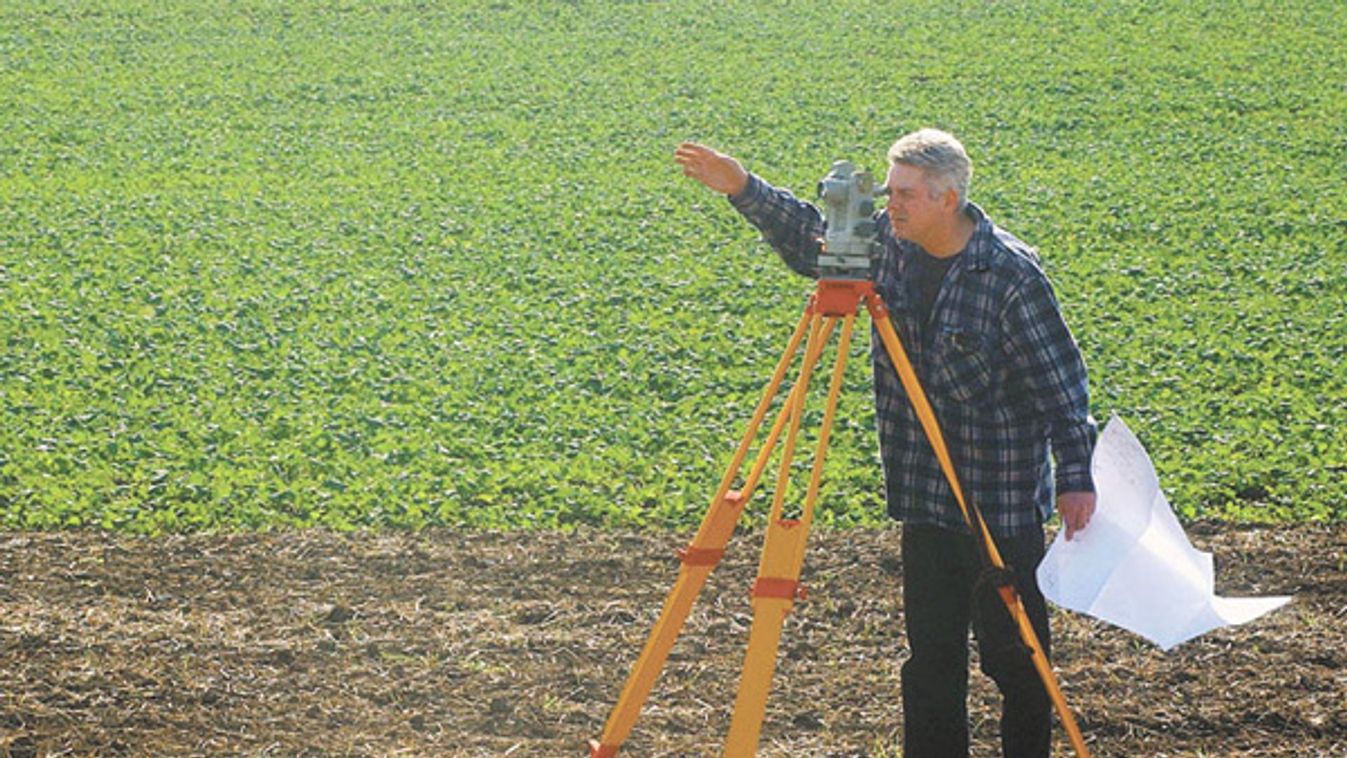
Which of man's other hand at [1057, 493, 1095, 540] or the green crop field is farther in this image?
the green crop field

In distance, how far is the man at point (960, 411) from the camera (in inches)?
225

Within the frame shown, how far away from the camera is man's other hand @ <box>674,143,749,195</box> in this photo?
5.88 metres

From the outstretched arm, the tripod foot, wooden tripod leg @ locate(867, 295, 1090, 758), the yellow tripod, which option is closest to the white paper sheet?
wooden tripod leg @ locate(867, 295, 1090, 758)

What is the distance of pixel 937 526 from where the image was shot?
19.6 ft

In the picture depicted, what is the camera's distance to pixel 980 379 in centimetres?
588

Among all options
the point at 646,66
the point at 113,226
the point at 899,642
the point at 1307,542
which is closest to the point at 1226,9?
the point at 646,66

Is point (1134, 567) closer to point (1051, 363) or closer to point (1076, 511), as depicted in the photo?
point (1076, 511)

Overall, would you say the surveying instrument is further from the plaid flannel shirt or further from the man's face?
the plaid flannel shirt

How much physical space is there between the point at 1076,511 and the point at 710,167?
1.56 metres

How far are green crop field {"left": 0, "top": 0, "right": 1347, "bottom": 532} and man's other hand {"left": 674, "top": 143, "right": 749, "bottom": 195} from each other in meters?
4.44

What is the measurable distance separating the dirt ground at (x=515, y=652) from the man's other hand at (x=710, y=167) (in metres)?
2.43

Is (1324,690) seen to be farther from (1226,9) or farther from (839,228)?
(1226,9)

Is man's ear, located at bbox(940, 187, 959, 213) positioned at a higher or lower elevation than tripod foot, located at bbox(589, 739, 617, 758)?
higher

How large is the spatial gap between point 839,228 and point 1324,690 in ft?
12.6
